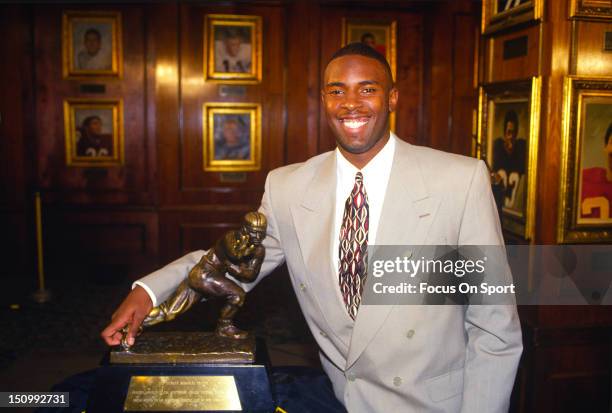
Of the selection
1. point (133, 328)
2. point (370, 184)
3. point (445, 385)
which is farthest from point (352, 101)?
point (133, 328)

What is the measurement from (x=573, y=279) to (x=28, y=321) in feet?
16.0

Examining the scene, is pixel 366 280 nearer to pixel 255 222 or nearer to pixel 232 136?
pixel 255 222

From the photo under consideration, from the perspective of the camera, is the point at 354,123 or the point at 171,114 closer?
the point at 354,123

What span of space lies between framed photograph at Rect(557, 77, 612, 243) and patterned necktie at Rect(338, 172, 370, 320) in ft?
4.73

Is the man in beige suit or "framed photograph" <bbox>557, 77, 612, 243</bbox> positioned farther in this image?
"framed photograph" <bbox>557, 77, 612, 243</bbox>

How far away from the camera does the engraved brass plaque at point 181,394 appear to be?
2.08 meters

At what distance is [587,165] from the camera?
308cm

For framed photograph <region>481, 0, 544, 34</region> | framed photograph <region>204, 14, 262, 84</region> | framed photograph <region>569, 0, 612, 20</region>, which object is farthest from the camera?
framed photograph <region>204, 14, 262, 84</region>

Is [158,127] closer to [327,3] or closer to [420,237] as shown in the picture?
→ [327,3]

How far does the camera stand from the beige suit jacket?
1944 millimetres

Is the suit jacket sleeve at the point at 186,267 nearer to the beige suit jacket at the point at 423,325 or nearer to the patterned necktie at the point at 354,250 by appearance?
the beige suit jacket at the point at 423,325

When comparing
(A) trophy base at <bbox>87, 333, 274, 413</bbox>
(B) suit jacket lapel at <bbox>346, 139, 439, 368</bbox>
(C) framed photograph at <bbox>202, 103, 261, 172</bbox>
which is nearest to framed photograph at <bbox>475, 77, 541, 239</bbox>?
(B) suit jacket lapel at <bbox>346, 139, 439, 368</bbox>

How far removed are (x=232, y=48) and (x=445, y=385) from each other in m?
5.70

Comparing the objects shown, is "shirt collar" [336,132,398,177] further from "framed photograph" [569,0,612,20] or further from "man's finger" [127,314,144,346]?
"framed photograph" [569,0,612,20]
